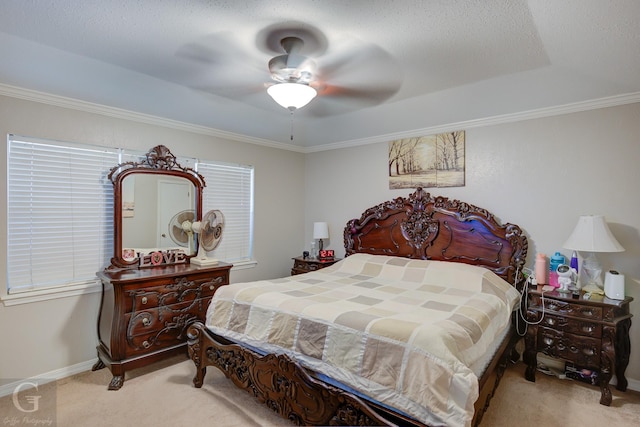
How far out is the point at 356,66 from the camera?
2482 millimetres

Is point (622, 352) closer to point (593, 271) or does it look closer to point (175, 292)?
point (593, 271)

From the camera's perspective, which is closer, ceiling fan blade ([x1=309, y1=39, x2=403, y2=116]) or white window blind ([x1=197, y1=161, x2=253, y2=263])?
ceiling fan blade ([x1=309, y1=39, x2=403, y2=116])

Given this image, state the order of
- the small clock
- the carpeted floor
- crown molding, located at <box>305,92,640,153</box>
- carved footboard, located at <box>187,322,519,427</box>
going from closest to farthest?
carved footboard, located at <box>187,322,519,427</box>, the carpeted floor, crown molding, located at <box>305,92,640,153</box>, the small clock

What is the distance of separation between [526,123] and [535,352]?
2.13 meters

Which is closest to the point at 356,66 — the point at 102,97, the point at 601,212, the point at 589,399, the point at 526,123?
the point at 526,123

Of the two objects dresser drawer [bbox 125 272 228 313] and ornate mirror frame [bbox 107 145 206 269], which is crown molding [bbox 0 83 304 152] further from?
dresser drawer [bbox 125 272 228 313]

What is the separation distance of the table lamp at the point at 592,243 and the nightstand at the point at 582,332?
20cm

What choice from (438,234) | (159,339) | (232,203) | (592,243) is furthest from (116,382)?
(592,243)

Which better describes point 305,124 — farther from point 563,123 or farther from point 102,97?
point 563,123

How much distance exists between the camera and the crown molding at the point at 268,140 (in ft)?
8.95

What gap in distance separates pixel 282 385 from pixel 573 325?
7.60 ft

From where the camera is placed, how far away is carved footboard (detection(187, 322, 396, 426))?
5.73ft

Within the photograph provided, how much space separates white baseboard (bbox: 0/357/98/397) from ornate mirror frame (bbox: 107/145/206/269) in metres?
0.89

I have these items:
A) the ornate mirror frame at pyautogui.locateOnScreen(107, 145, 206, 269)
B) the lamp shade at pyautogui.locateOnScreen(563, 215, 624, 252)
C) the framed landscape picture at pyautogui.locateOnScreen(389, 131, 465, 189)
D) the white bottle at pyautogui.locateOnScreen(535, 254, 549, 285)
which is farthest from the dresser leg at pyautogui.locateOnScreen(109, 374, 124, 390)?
the lamp shade at pyautogui.locateOnScreen(563, 215, 624, 252)
